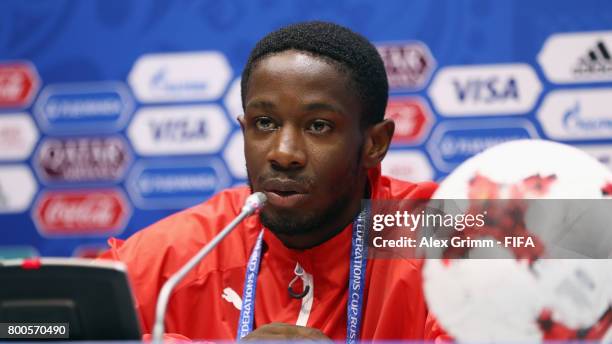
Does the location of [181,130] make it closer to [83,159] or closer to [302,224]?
[83,159]

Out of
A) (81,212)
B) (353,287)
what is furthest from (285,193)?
(81,212)

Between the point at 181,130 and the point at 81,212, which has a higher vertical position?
the point at 181,130

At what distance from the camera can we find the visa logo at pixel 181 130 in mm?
2758

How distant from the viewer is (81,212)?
9.32ft

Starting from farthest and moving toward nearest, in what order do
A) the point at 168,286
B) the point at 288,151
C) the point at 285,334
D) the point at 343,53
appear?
1. the point at 343,53
2. the point at 288,151
3. the point at 285,334
4. the point at 168,286

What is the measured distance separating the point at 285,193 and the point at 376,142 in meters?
0.27

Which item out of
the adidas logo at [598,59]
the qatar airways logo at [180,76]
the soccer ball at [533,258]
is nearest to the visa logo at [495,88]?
Result: the adidas logo at [598,59]

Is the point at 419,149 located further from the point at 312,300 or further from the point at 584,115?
the point at 312,300

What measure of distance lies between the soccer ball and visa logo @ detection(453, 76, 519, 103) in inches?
56.9

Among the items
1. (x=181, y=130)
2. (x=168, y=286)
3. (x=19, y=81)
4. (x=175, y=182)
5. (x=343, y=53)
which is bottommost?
(x=175, y=182)

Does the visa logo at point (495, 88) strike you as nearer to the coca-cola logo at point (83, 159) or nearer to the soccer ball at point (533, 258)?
the coca-cola logo at point (83, 159)

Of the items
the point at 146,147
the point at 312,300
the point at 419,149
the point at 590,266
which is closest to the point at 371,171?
the point at 312,300

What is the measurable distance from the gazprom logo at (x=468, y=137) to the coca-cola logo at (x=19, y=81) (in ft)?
4.68

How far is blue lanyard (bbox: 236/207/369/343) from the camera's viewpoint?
149 centimetres
